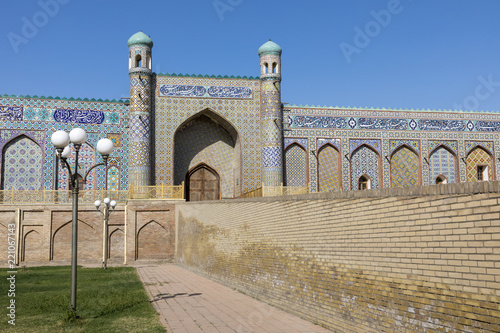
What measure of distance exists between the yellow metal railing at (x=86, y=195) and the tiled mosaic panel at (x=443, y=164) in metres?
9.90

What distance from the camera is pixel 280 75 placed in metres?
19.2

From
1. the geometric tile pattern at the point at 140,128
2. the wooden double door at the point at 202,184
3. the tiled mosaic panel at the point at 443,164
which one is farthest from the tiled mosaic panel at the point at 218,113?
the tiled mosaic panel at the point at 443,164

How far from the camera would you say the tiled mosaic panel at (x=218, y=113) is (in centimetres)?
1853

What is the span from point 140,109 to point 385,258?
14432 mm

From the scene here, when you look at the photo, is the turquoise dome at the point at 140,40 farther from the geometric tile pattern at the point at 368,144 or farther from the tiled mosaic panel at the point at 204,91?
the geometric tile pattern at the point at 368,144

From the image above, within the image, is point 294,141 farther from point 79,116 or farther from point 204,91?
point 79,116

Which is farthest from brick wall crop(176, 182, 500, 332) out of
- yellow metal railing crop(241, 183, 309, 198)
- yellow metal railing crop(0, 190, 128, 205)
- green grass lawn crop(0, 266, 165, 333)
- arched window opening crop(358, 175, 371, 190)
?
arched window opening crop(358, 175, 371, 190)

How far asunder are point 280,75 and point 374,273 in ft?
48.4

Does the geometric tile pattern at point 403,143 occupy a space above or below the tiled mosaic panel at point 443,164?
above

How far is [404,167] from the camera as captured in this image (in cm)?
2009

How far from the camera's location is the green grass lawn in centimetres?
595

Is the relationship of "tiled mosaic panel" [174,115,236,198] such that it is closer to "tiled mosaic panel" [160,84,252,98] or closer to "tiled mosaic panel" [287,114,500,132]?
"tiled mosaic panel" [160,84,252,98]

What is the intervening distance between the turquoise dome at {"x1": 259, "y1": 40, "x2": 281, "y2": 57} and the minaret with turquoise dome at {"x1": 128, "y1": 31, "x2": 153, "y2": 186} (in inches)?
159

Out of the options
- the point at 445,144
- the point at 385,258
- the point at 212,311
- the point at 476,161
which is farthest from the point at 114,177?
the point at 385,258
